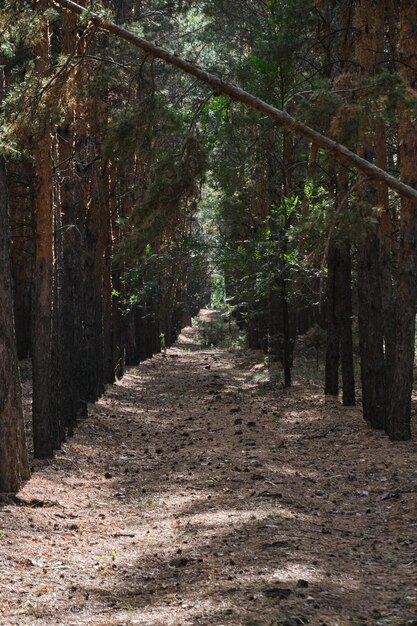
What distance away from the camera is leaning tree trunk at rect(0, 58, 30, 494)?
31.8 feet

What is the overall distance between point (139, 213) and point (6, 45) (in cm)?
271

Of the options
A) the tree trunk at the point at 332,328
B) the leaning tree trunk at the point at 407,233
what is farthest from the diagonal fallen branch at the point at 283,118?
the tree trunk at the point at 332,328

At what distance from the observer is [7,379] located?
31.9 ft

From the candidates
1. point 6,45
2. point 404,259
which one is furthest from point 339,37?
point 6,45

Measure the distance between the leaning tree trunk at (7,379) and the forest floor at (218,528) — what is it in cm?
40

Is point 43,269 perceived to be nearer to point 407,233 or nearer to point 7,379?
point 7,379

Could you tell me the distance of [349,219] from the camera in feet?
29.2

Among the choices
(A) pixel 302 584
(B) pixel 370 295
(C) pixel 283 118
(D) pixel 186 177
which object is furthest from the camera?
(B) pixel 370 295

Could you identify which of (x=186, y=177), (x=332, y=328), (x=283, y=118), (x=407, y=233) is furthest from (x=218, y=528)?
(x=332, y=328)

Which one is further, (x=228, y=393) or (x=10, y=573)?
(x=228, y=393)

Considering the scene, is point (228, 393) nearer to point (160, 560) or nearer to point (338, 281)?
point (338, 281)

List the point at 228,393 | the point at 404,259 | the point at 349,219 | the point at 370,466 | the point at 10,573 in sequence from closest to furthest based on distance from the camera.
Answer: the point at 10,573
the point at 349,219
the point at 370,466
the point at 404,259
the point at 228,393

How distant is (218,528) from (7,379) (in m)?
3.25

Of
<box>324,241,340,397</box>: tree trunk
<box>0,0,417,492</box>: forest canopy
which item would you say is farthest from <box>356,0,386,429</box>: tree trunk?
<box>324,241,340,397</box>: tree trunk
